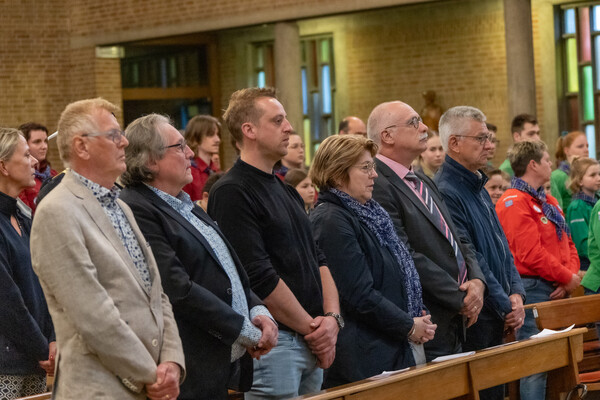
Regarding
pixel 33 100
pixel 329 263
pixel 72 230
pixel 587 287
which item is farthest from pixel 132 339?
pixel 33 100

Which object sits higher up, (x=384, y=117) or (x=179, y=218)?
(x=384, y=117)

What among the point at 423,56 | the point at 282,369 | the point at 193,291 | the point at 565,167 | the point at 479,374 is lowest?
the point at 479,374

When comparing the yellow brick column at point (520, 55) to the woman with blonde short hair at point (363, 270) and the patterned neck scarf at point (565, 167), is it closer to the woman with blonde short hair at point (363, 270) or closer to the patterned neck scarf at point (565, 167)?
the patterned neck scarf at point (565, 167)

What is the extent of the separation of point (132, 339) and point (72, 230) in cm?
35

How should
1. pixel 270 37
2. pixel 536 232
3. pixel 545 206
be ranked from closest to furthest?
pixel 536 232
pixel 545 206
pixel 270 37

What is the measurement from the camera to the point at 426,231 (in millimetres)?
4668

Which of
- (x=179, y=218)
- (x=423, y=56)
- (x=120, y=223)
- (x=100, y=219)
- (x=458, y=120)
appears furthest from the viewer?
(x=423, y=56)

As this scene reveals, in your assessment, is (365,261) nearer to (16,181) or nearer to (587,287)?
(16,181)

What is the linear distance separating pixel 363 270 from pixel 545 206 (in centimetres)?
246

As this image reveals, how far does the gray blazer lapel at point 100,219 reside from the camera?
9.73 ft

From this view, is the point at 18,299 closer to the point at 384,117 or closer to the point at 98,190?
the point at 98,190

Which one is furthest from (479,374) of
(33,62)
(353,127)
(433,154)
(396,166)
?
(33,62)

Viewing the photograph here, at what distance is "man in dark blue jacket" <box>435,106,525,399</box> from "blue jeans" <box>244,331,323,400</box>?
1.32 metres

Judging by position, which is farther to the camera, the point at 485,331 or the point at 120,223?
the point at 485,331
